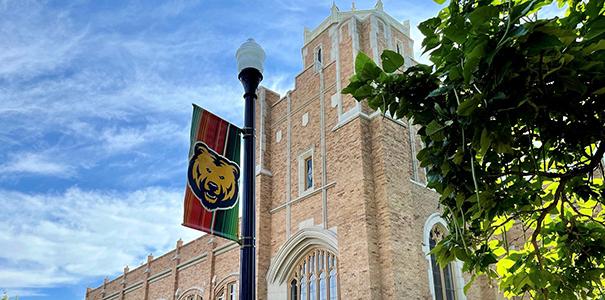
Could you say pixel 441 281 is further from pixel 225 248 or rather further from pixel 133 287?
pixel 133 287

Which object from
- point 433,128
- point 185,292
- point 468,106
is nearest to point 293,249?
point 185,292

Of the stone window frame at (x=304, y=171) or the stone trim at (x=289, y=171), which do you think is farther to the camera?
the stone trim at (x=289, y=171)

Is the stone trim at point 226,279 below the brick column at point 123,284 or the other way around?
below

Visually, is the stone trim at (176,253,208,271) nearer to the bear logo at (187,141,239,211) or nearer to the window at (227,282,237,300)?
the window at (227,282,237,300)

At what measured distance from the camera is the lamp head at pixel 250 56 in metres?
5.52

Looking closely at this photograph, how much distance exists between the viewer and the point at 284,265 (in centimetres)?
1547

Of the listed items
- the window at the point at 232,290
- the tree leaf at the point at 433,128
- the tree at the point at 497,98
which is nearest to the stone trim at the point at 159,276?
the window at the point at 232,290

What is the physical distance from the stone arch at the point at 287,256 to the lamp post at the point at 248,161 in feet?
30.7

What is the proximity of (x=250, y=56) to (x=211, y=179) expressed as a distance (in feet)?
4.56

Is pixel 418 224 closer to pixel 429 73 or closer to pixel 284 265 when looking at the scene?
pixel 284 265

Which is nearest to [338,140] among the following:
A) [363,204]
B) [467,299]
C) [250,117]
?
[363,204]

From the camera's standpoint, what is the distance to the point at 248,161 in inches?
202

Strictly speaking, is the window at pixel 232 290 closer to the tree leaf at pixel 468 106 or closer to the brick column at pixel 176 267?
the brick column at pixel 176 267

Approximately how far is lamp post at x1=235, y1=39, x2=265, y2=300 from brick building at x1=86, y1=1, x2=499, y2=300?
800 cm
